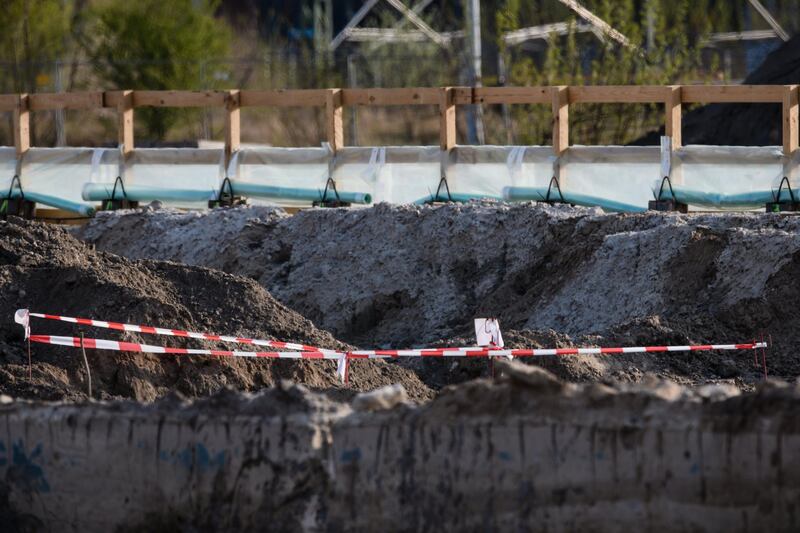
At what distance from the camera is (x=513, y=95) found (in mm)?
16453

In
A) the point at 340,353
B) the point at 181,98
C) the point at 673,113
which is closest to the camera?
the point at 340,353

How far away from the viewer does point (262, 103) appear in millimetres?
17406

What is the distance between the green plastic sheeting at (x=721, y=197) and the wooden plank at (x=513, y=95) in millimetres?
2162

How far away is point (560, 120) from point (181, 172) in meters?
5.13

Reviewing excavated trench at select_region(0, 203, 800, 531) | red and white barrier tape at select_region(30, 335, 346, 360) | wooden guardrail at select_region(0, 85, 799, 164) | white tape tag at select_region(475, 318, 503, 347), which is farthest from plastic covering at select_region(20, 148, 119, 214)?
white tape tag at select_region(475, 318, 503, 347)

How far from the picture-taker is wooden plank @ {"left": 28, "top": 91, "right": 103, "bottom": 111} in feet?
59.6

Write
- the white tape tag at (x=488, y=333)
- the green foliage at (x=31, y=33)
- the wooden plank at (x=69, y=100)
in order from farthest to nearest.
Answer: the green foliage at (x=31, y=33), the wooden plank at (x=69, y=100), the white tape tag at (x=488, y=333)

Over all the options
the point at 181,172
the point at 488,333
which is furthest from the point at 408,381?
the point at 181,172

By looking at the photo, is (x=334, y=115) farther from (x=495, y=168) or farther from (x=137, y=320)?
(x=137, y=320)

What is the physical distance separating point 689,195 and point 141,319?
24.5 feet

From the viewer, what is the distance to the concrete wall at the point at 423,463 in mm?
5980

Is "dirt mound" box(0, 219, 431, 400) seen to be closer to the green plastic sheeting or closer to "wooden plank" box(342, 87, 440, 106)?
the green plastic sheeting

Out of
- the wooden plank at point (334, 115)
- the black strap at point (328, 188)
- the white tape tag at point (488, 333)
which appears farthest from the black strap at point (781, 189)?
the white tape tag at point (488, 333)

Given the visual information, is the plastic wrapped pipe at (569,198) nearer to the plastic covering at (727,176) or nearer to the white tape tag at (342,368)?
the plastic covering at (727,176)
